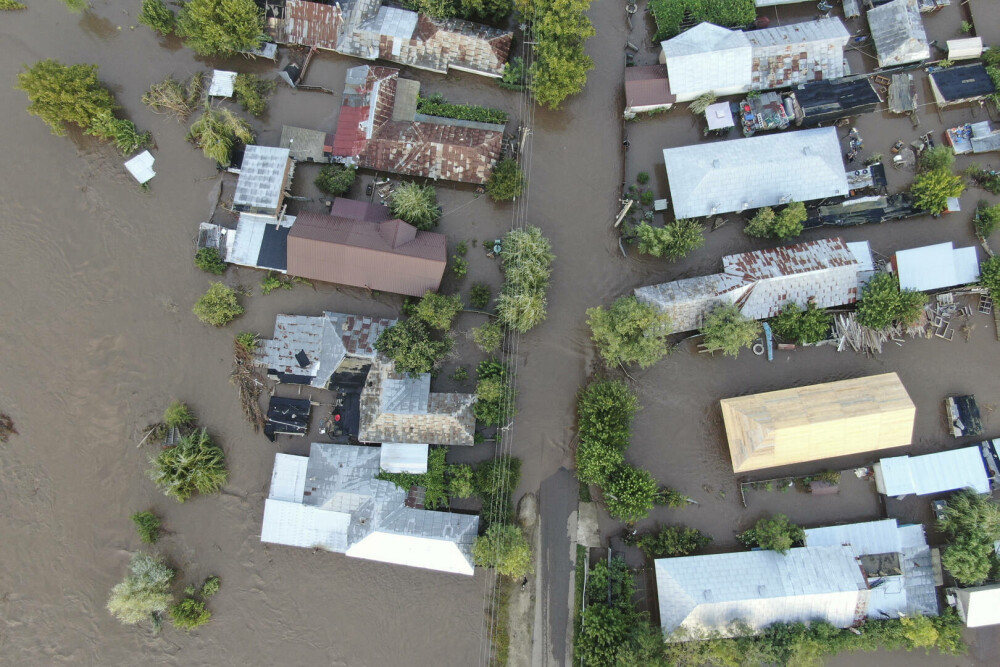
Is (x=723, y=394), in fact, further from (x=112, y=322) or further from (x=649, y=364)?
(x=112, y=322)

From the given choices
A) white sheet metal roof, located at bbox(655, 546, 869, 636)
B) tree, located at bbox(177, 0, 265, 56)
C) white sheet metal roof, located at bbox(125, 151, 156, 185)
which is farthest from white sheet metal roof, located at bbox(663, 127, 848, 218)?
white sheet metal roof, located at bbox(125, 151, 156, 185)

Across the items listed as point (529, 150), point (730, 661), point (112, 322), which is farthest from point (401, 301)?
point (730, 661)

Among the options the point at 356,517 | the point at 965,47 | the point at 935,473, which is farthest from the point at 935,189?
the point at 356,517

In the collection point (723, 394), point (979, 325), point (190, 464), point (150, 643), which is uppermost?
point (979, 325)

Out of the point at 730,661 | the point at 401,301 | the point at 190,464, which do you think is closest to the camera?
the point at 730,661

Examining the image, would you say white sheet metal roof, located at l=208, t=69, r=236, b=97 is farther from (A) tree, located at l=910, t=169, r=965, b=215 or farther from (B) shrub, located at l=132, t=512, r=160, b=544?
(A) tree, located at l=910, t=169, r=965, b=215

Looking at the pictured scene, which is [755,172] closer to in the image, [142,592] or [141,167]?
[141,167]
